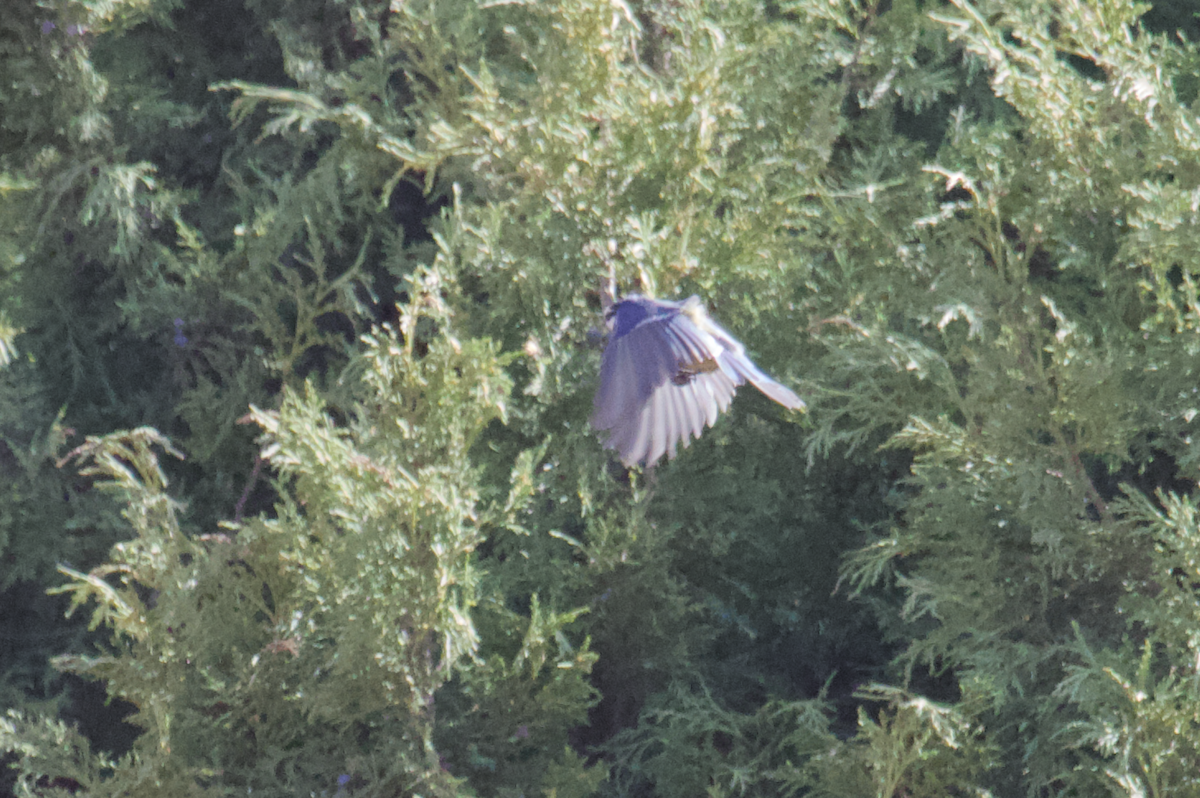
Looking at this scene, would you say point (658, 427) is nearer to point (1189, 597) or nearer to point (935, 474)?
point (935, 474)

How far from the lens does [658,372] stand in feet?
6.18

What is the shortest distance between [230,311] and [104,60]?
87 centimetres

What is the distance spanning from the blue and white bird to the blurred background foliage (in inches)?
9.1

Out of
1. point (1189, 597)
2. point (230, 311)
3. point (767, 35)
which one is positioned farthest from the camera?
point (230, 311)

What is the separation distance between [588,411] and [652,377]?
1.74ft

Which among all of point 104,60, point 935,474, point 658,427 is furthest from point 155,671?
point 104,60

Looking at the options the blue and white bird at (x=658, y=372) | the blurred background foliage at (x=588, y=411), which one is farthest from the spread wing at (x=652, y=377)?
the blurred background foliage at (x=588, y=411)

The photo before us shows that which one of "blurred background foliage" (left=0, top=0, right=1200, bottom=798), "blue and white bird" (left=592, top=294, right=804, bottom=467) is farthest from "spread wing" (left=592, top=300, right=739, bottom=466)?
"blurred background foliage" (left=0, top=0, right=1200, bottom=798)

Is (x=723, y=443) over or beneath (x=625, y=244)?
beneath

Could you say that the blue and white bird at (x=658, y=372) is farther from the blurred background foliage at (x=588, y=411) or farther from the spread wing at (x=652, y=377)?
the blurred background foliage at (x=588, y=411)

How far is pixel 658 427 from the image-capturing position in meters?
1.98

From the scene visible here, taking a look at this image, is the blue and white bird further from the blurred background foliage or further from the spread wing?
the blurred background foliage

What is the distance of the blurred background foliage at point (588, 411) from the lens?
2.02m

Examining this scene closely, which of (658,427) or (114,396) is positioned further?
(114,396)
